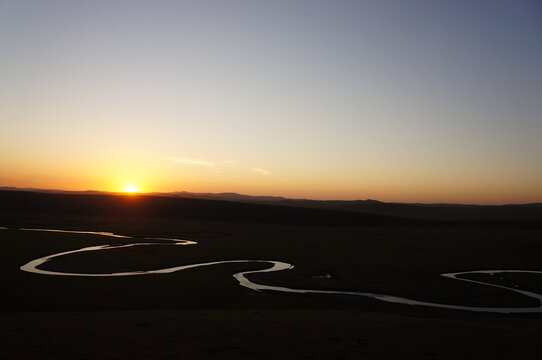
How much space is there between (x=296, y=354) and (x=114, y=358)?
491cm

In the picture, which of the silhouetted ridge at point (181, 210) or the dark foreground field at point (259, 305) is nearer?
the dark foreground field at point (259, 305)

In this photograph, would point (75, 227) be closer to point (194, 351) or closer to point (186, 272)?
point (186, 272)

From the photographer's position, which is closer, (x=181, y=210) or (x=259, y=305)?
(x=259, y=305)

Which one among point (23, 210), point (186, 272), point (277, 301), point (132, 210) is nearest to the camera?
point (277, 301)

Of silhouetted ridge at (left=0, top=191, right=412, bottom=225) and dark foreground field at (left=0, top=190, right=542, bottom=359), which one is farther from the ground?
silhouetted ridge at (left=0, top=191, right=412, bottom=225)

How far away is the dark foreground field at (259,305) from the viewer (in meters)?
14.6

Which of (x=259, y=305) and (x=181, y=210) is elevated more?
(x=181, y=210)

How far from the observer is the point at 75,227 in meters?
72.2

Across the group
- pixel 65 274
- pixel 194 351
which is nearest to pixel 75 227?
pixel 65 274

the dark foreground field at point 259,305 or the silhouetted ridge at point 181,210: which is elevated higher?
the silhouetted ridge at point 181,210

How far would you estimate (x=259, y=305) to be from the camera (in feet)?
80.3

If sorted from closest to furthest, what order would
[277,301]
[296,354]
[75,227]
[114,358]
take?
[114,358] → [296,354] → [277,301] → [75,227]

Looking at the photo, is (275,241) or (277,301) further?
(275,241)

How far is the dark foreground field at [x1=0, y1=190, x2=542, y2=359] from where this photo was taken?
14.6 metres
